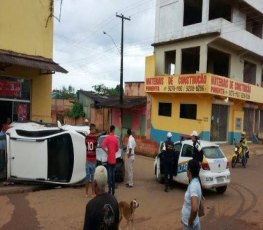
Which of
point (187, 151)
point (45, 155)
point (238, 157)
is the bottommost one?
point (238, 157)

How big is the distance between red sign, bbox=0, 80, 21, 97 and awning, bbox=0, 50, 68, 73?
1.13m

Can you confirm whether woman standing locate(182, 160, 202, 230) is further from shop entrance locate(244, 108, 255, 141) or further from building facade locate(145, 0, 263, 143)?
shop entrance locate(244, 108, 255, 141)

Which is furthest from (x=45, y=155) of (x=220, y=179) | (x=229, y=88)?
(x=229, y=88)

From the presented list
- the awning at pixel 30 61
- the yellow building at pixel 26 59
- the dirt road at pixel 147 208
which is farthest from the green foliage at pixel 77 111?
the dirt road at pixel 147 208

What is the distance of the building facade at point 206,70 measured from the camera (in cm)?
2450

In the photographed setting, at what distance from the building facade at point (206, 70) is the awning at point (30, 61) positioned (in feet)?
33.5

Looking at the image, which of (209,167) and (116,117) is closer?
(209,167)

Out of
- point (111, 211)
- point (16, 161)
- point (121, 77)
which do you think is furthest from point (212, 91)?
point (111, 211)

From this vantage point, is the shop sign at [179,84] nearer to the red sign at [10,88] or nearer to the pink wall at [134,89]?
the pink wall at [134,89]

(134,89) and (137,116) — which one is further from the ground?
(134,89)

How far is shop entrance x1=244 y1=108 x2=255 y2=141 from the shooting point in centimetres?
2912

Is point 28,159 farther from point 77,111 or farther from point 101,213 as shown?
point 77,111

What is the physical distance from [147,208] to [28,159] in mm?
3837

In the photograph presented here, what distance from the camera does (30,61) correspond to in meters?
15.5
